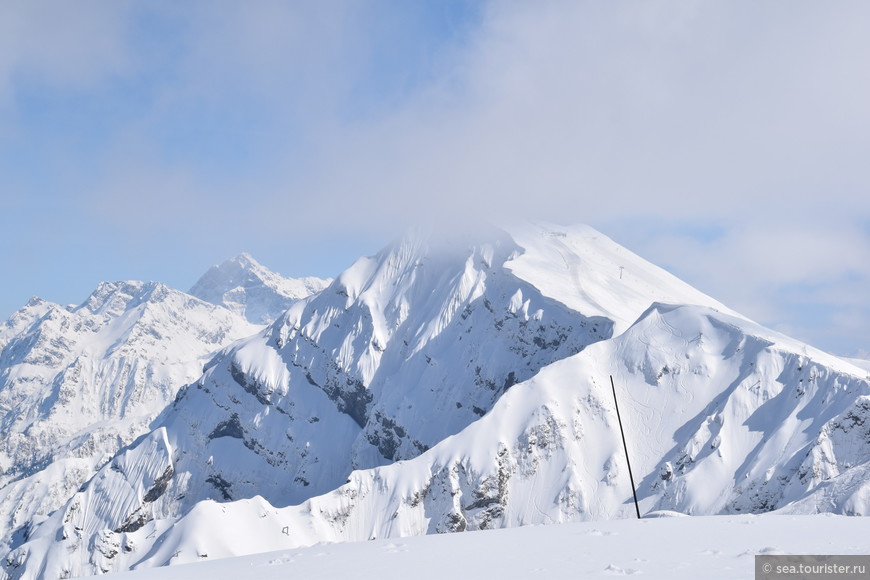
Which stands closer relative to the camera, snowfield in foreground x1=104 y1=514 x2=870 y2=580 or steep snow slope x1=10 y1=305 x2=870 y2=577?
snowfield in foreground x1=104 y1=514 x2=870 y2=580

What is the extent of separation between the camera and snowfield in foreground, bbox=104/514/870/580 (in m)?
22.4

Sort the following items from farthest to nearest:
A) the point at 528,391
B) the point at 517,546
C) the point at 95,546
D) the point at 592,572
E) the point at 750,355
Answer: the point at 95,546
the point at 528,391
the point at 750,355
the point at 517,546
the point at 592,572

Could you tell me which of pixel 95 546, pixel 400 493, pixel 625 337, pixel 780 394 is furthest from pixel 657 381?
pixel 95 546

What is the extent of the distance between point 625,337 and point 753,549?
174368 mm

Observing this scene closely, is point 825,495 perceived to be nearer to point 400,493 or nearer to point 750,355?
point 750,355

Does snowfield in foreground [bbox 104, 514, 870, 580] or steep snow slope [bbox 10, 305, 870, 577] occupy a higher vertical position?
steep snow slope [bbox 10, 305, 870, 577]

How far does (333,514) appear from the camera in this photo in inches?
7013

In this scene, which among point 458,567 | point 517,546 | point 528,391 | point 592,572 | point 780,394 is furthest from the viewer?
point 528,391

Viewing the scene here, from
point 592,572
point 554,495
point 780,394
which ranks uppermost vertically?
point 780,394

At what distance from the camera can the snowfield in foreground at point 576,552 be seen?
882 inches

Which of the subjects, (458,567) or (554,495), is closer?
(458,567)

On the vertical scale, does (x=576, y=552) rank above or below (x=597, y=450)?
below

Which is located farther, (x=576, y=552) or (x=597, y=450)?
(x=597, y=450)

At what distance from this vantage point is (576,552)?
83.1ft
